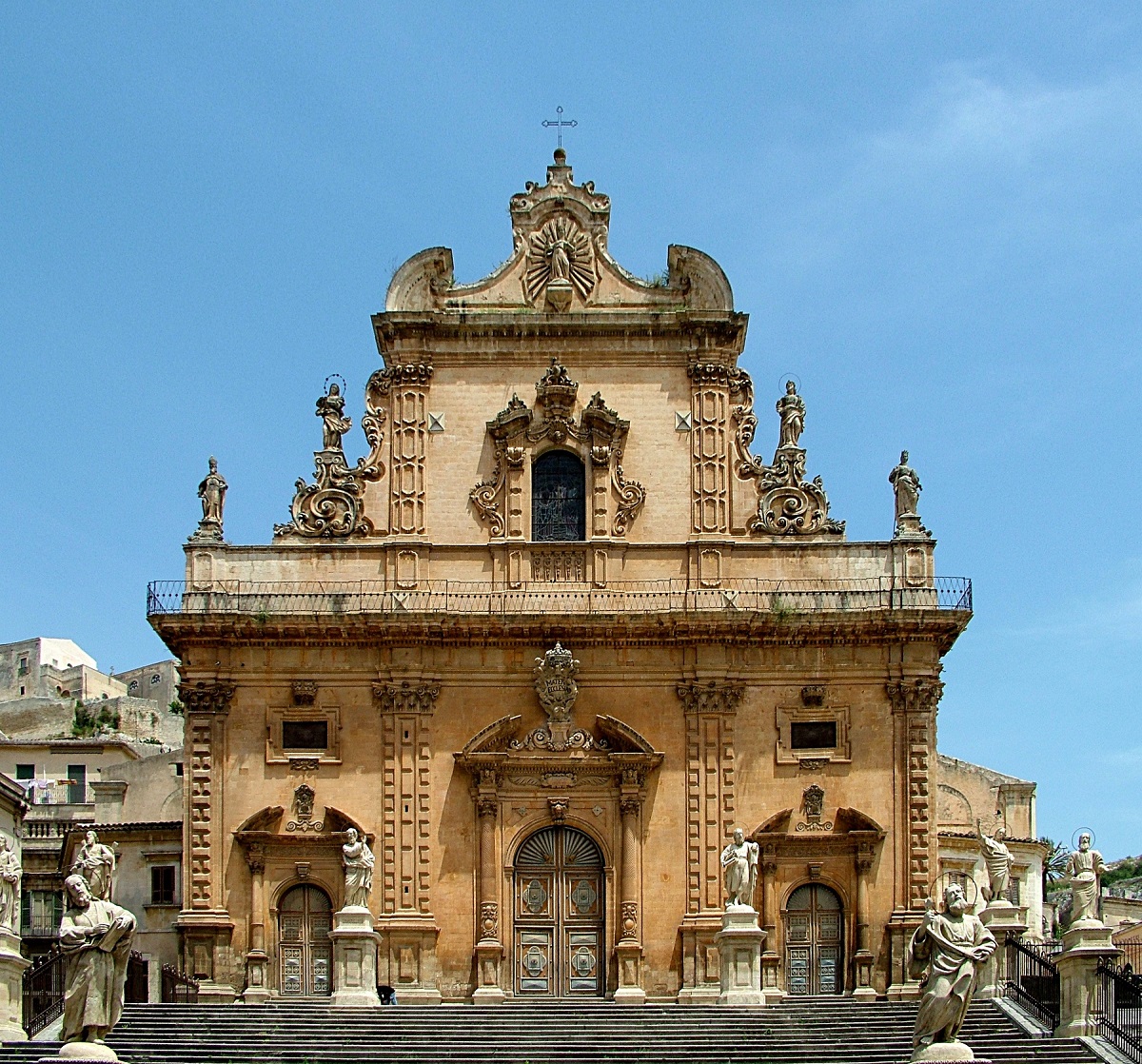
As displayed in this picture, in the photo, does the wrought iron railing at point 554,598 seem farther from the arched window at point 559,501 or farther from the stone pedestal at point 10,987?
the stone pedestal at point 10,987

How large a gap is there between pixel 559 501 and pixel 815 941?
31.3 feet

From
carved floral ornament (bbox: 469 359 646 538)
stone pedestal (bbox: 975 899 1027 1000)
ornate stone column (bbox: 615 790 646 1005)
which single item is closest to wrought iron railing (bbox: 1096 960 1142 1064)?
stone pedestal (bbox: 975 899 1027 1000)

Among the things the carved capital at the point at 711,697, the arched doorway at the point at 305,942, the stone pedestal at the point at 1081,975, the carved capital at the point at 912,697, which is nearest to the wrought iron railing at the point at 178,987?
the arched doorway at the point at 305,942

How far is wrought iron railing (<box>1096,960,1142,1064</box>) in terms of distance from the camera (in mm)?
24047

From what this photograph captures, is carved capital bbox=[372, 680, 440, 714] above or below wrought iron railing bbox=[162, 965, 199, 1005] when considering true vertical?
above

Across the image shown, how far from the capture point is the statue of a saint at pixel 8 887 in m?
25.6

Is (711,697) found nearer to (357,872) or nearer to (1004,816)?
(357,872)

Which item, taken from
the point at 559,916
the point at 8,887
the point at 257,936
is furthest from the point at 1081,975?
the point at 8,887

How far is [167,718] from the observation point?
7350 centimetres

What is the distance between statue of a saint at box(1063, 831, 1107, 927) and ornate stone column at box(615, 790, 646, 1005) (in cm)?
885

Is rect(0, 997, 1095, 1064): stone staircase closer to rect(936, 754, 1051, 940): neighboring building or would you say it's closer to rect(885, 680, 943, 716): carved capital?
rect(885, 680, 943, 716): carved capital

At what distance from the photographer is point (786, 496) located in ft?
113

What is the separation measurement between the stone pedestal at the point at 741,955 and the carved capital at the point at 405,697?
7577mm

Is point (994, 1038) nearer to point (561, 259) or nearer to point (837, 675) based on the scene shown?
point (837, 675)
